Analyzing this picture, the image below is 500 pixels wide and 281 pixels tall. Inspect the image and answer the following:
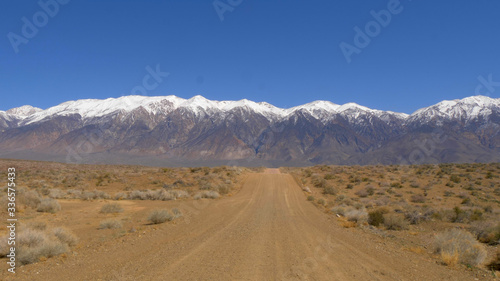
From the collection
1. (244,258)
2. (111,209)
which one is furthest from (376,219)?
(111,209)

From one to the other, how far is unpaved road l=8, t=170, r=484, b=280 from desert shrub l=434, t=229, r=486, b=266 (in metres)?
0.54

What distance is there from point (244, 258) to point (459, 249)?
20.6 feet

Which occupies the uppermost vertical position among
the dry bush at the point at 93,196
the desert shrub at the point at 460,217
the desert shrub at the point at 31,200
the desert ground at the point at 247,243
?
the desert shrub at the point at 31,200

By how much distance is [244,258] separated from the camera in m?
9.02

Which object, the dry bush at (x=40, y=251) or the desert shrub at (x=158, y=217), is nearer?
the dry bush at (x=40, y=251)

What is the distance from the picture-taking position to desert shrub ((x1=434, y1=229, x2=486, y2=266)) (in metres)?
9.07

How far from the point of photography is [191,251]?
984cm

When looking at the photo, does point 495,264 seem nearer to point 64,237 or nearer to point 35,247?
point 35,247

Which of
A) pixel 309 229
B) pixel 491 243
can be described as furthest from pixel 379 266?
pixel 491 243

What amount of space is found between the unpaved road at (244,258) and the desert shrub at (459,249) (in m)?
0.54

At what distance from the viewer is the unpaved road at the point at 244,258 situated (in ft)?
25.7

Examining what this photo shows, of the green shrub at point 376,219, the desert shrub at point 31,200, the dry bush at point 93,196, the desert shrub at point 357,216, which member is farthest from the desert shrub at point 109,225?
the dry bush at point 93,196

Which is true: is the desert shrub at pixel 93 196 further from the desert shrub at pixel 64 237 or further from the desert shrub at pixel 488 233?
the desert shrub at pixel 488 233

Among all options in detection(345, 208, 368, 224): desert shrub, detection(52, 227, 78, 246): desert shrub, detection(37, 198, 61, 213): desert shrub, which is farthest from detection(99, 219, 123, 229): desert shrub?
detection(345, 208, 368, 224): desert shrub
